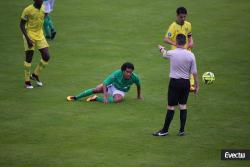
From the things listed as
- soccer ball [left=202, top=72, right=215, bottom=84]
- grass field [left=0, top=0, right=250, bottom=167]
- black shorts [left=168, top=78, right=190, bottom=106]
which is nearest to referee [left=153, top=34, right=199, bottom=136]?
black shorts [left=168, top=78, right=190, bottom=106]

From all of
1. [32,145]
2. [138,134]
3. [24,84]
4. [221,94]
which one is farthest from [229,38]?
[32,145]

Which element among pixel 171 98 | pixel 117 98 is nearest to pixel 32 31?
pixel 117 98

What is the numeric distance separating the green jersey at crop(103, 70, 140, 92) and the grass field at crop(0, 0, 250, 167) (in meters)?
0.53

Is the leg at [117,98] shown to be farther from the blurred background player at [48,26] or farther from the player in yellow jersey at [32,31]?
the blurred background player at [48,26]

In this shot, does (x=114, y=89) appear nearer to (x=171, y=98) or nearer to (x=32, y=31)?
(x=32, y=31)

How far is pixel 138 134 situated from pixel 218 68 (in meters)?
7.45

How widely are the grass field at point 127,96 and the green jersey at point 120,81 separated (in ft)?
1.74

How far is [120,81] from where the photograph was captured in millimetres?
18328

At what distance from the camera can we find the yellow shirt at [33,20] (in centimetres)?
1942

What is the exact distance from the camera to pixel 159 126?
1642 cm

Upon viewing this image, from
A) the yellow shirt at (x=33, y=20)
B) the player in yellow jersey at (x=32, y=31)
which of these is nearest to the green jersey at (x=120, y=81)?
the player in yellow jersey at (x=32, y=31)

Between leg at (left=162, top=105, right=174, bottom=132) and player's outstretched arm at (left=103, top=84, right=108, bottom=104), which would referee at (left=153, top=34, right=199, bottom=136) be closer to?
leg at (left=162, top=105, right=174, bottom=132)

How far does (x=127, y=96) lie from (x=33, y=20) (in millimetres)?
3789

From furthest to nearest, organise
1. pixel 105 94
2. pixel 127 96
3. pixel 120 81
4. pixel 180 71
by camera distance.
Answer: pixel 127 96, pixel 120 81, pixel 105 94, pixel 180 71
